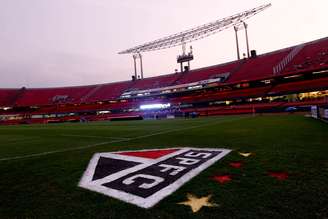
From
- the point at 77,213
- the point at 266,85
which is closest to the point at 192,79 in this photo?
the point at 266,85

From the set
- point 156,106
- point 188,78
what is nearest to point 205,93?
point 188,78

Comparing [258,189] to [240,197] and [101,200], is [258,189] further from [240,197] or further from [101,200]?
[101,200]

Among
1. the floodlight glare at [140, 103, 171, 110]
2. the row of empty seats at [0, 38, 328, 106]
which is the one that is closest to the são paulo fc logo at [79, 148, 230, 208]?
the row of empty seats at [0, 38, 328, 106]

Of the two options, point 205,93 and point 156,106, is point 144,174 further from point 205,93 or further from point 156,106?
point 156,106

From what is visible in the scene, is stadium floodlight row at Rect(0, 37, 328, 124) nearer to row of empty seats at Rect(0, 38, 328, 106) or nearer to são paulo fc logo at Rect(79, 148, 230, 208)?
row of empty seats at Rect(0, 38, 328, 106)

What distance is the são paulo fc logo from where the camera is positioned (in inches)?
127

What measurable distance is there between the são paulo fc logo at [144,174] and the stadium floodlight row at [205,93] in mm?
29710

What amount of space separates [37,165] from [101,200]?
135 inches

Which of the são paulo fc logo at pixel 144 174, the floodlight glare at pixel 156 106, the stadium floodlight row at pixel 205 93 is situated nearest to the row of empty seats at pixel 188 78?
the stadium floodlight row at pixel 205 93

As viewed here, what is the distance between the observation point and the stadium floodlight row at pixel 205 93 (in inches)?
1375

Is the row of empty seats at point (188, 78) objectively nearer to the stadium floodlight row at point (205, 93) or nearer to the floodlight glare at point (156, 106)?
the stadium floodlight row at point (205, 93)

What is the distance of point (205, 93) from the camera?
48.6 meters

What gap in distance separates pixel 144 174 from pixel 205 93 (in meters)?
45.9

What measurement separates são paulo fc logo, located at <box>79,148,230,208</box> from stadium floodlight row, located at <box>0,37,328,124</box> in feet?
97.5
